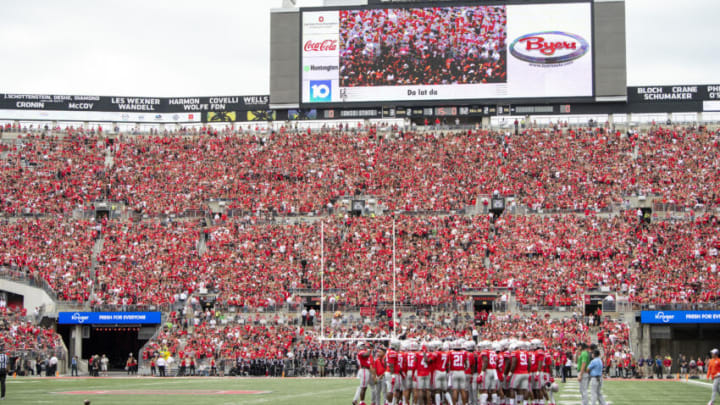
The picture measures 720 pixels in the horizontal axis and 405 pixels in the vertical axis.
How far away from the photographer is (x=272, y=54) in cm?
4931

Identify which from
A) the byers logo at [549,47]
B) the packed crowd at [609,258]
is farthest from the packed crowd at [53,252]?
the byers logo at [549,47]

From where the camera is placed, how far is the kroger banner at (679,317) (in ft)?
113

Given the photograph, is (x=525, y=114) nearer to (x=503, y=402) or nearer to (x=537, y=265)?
(x=537, y=265)

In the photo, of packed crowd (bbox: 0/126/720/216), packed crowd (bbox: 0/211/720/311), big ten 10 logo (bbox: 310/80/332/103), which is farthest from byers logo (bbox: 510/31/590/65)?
packed crowd (bbox: 0/211/720/311)

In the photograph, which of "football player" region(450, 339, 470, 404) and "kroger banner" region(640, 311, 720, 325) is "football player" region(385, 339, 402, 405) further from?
"kroger banner" region(640, 311, 720, 325)

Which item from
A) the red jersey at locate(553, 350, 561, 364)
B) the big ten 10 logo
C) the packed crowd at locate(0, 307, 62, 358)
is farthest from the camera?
the big ten 10 logo

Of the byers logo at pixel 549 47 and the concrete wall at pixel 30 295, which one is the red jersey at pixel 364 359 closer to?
the concrete wall at pixel 30 295

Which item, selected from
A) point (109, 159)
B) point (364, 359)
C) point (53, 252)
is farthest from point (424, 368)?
point (109, 159)

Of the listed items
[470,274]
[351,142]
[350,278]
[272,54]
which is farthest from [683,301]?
[272,54]

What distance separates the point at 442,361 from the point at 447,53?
33319 millimetres

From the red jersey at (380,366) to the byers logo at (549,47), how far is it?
3306 centimetres

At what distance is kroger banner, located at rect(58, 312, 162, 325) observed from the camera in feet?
123

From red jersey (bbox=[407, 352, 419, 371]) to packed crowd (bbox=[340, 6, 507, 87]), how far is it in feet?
107

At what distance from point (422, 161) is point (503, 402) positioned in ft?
95.4
